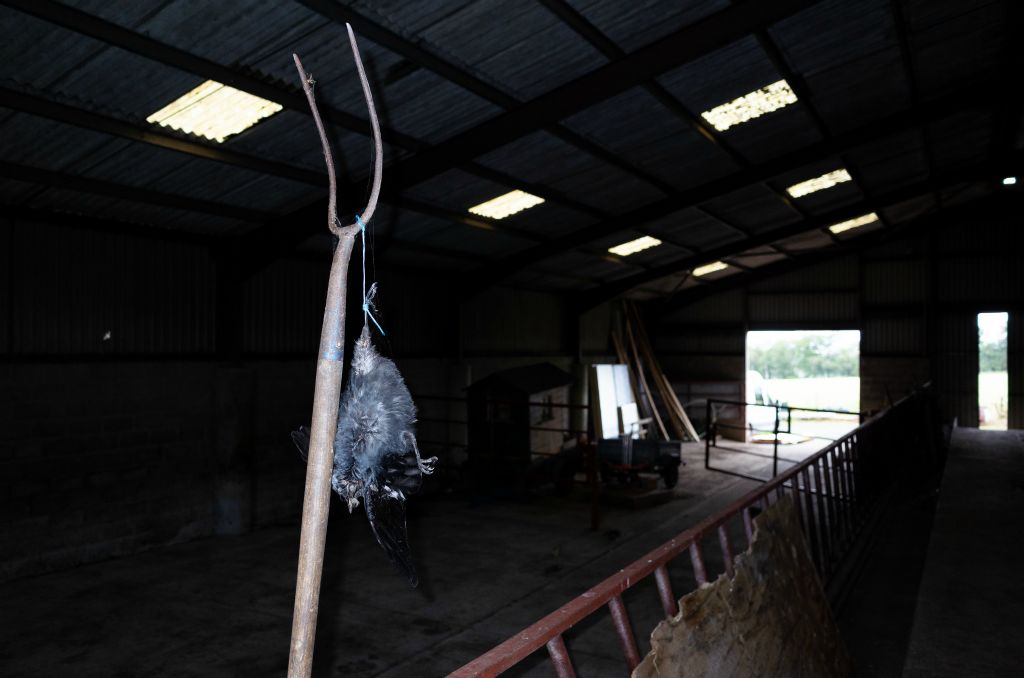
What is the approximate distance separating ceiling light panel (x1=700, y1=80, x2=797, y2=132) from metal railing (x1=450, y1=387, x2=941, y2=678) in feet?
14.0

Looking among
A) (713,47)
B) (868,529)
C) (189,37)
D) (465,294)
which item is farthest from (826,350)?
(189,37)

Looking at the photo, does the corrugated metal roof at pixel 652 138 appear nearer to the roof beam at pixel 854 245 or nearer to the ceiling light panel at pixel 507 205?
the ceiling light panel at pixel 507 205

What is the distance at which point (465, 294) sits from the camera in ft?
48.1

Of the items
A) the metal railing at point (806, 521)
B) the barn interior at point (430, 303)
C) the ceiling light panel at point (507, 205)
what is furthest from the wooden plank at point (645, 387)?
the ceiling light panel at point (507, 205)

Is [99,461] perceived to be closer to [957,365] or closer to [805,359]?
[957,365]

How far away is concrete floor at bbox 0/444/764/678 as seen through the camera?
5.87m

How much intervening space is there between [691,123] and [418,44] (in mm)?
4415

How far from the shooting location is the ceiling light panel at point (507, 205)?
10891mm

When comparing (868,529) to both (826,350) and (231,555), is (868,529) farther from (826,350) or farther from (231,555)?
(826,350)

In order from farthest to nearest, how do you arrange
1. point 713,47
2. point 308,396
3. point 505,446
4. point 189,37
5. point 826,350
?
1. point 826,350
2. point 505,446
3. point 308,396
4. point 713,47
5. point 189,37

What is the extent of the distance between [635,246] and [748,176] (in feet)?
14.3

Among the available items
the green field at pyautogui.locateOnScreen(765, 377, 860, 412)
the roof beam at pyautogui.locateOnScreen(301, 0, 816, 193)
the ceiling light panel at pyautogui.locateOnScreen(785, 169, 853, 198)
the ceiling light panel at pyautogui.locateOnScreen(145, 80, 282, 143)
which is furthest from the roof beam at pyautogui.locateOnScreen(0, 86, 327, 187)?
the green field at pyautogui.locateOnScreen(765, 377, 860, 412)

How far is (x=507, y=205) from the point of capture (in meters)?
11.2

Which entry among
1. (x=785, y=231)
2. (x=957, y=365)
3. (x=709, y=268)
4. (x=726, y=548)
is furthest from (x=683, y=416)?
(x=726, y=548)
